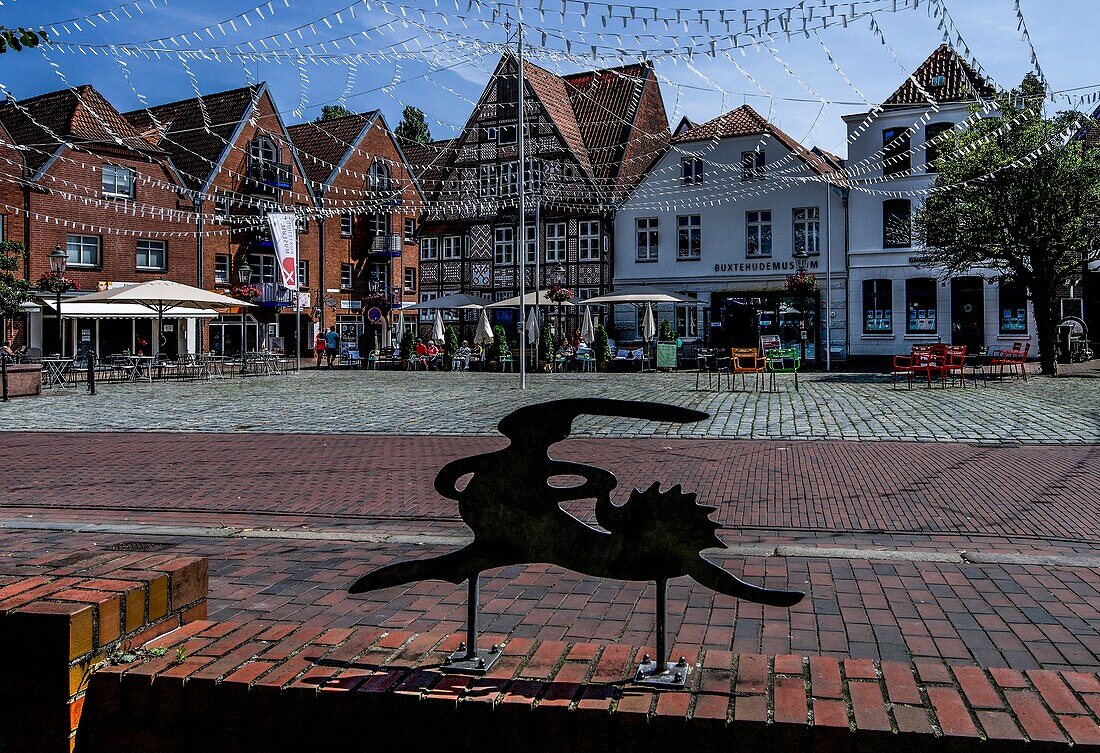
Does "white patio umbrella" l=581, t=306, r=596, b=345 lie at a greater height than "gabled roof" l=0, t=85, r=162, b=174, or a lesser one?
lesser

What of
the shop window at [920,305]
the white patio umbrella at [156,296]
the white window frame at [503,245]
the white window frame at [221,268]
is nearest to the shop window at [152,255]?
the white window frame at [221,268]

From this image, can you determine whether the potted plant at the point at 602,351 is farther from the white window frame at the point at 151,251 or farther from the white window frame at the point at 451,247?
the white window frame at the point at 151,251

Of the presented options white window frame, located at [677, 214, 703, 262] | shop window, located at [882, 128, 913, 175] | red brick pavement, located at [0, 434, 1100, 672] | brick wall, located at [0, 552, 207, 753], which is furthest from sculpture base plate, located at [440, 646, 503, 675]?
white window frame, located at [677, 214, 703, 262]

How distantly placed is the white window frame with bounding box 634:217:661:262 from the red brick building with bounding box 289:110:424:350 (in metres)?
13.4

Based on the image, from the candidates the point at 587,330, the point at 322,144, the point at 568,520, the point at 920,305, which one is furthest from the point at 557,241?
the point at 568,520

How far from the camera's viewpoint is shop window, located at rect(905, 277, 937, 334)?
3616 cm

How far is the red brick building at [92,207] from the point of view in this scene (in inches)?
1486

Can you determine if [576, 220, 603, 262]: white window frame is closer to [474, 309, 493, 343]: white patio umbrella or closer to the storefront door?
[474, 309, 493, 343]: white patio umbrella

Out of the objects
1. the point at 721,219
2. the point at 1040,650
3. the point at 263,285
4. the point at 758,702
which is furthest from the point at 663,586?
the point at 263,285

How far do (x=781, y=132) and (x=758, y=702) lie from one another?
41.9m

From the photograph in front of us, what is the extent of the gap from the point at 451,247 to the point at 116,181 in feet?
50.2

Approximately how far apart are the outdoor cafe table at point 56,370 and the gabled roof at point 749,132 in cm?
2521

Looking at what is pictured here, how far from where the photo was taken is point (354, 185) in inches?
2025

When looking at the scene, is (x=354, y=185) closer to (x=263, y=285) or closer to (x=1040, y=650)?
(x=263, y=285)
